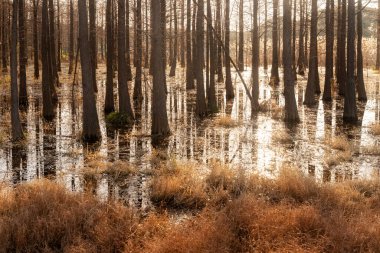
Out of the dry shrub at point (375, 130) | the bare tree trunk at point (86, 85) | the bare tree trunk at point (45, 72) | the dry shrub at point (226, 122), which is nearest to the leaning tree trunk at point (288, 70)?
the dry shrub at point (226, 122)

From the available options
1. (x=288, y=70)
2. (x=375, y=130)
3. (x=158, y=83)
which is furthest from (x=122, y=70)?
(x=375, y=130)

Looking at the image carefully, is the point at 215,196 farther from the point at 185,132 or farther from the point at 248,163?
the point at 185,132

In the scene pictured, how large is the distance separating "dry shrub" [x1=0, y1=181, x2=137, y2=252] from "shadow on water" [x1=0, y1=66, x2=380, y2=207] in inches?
40.5

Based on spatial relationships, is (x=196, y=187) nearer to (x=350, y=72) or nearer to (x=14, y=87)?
(x=14, y=87)

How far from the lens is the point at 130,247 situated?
18.2 ft

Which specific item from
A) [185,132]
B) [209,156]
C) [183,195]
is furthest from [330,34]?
[183,195]

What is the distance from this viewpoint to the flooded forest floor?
5859mm

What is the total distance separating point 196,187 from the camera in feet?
26.7

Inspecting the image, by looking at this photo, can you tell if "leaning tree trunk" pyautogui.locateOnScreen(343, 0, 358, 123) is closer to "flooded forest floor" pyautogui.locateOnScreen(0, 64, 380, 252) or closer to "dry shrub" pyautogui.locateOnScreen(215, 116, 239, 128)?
"flooded forest floor" pyautogui.locateOnScreen(0, 64, 380, 252)

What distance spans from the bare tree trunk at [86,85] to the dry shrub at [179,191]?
4.99 m

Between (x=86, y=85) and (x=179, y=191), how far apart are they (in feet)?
19.9

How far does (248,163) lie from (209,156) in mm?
1167

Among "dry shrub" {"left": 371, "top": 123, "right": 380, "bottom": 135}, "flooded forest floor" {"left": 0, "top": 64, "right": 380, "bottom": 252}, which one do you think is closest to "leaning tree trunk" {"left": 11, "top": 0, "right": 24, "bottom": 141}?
"flooded forest floor" {"left": 0, "top": 64, "right": 380, "bottom": 252}

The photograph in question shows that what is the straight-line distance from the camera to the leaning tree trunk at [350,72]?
15164mm
